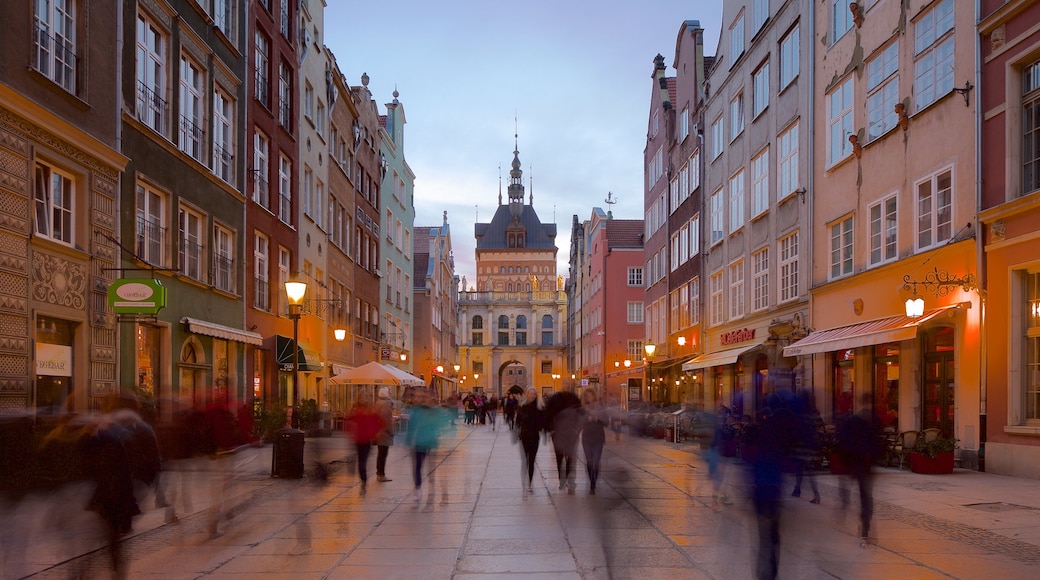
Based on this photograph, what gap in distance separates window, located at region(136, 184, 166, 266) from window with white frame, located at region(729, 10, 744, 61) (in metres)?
20.6

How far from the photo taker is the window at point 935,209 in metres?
18.5

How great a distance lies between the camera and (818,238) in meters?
25.2

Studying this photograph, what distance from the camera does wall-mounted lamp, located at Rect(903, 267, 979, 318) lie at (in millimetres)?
17438

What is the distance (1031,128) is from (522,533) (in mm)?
11289

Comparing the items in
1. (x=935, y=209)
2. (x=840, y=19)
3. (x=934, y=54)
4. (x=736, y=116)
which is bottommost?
(x=935, y=209)

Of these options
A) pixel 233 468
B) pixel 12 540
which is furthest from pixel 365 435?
pixel 12 540

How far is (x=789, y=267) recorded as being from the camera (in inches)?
1090

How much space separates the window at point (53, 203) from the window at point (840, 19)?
1757 centimetres

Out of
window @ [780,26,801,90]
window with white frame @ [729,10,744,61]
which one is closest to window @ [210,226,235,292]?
window @ [780,26,801,90]

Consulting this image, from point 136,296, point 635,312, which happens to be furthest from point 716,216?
point 635,312

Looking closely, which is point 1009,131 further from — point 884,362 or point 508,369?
point 508,369

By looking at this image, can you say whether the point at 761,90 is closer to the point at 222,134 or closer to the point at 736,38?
the point at 736,38

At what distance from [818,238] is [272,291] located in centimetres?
1589

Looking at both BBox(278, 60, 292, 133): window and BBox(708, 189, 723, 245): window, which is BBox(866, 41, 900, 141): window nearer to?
BBox(708, 189, 723, 245): window
